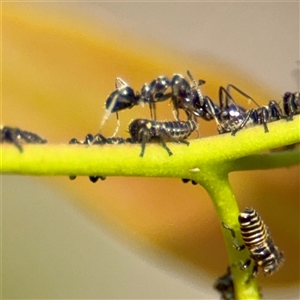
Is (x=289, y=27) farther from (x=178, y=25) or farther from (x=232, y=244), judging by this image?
(x=232, y=244)

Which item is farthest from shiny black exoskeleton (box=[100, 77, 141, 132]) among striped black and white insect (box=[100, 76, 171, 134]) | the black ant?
the black ant

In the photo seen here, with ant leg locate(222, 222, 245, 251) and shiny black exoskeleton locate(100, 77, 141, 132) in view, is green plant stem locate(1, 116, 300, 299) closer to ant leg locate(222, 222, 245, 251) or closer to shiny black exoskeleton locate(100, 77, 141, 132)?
ant leg locate(222, 222, 245, 251)

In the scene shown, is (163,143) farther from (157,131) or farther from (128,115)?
(128,115)

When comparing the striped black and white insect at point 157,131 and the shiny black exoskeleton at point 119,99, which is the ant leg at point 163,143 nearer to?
the striped black and white insect at point 157,131

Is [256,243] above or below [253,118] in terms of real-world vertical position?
below

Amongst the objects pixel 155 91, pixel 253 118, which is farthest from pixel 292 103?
pixel 155 91

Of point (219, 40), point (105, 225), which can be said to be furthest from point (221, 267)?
point (219, 40)
